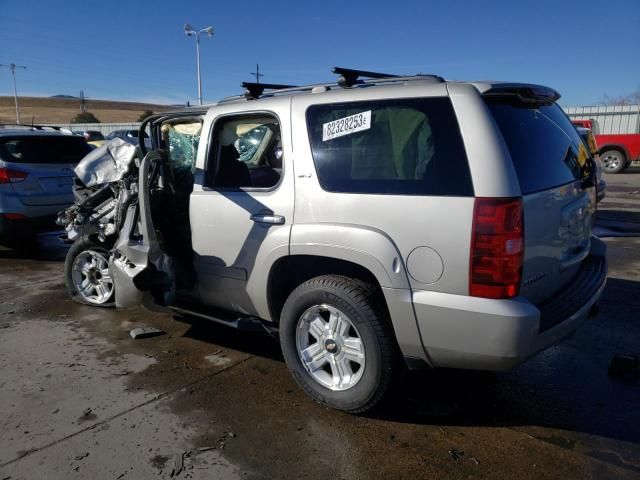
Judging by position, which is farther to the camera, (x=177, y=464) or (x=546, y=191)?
(x=546, y=191)

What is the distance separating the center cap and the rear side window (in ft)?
3.14

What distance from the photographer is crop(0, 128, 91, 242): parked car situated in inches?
271

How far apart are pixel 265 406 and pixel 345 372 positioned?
0.58 metres

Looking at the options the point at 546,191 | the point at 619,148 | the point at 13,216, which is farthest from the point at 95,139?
the point at 546,191

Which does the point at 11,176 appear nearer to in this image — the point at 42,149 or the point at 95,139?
the point at 42,149

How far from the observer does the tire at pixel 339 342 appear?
2.91 metres

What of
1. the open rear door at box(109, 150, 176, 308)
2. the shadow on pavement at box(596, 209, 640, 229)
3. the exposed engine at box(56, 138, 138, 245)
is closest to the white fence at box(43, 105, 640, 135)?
the shadow on pavement at box(596, 209, 640, 229)

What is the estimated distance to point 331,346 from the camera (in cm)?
315

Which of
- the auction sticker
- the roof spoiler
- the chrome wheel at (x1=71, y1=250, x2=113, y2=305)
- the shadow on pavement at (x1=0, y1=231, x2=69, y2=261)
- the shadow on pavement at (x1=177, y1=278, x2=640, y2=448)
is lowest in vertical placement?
the shadow on pavement at (x1=177, y1=278, x2=640, y2=448)

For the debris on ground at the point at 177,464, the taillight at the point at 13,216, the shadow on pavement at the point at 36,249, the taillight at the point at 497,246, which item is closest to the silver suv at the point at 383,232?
the taillight at the point at 497,246

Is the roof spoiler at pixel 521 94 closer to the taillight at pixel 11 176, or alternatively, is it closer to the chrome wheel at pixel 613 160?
the taillight at pixel 11 176

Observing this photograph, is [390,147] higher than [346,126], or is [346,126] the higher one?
[346,126]

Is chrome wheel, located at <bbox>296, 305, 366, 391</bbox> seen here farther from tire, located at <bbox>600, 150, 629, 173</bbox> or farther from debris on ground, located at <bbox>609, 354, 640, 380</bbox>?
tire, located at <bbox>600, 150, 629, 173</bbox>

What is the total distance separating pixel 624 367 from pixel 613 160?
1825 cm
